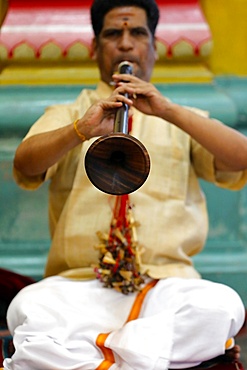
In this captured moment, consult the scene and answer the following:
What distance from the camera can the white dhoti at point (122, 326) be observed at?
6.18 feet

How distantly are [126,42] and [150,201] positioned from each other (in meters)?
0.46

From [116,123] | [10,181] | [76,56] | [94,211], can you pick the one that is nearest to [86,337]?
[94,211]

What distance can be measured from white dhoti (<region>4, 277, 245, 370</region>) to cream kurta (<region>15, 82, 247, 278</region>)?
0.36 ft

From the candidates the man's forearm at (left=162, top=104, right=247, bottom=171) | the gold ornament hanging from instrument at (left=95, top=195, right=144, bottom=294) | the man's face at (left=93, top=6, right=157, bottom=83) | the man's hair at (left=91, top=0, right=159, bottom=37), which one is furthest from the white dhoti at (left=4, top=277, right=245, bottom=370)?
the man's hair at (left=91, top=0, right=159, bottom=37)

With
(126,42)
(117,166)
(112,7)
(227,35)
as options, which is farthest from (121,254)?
(227,35)

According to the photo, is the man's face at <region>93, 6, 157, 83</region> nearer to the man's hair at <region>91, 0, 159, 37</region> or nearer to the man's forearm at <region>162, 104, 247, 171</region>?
the man's hair at <region>91, 0, 159, 37</region>

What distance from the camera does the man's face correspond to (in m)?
2.22

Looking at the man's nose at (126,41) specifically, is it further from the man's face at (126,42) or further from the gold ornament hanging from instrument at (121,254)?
the gold ornament hanging from instrument at (121,254)

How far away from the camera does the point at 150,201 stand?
2.21 metres

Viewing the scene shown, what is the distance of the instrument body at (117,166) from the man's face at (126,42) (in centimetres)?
41

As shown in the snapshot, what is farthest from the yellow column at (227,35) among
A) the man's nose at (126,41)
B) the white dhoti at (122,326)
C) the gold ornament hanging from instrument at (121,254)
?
the white dhoti at (122,326)

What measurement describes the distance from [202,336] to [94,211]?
0.49 meters

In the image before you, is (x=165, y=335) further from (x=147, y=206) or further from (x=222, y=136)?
(x=222, y=136)

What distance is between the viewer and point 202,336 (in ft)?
6.42
